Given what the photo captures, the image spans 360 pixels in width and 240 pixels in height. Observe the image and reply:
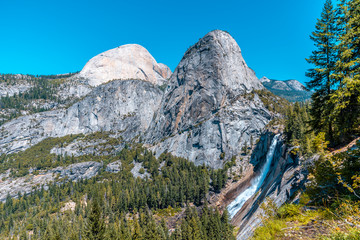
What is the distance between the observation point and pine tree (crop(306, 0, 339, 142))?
21.4m

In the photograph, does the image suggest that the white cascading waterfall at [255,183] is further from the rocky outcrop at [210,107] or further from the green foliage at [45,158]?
the green foliage at [45,158]

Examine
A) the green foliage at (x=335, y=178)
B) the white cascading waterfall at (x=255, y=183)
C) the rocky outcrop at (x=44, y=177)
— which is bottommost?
the white cascading waterfall at (x=255, y=183)

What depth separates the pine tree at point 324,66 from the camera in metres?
21.4

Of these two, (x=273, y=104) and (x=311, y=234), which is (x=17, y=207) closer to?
(x=311, y=234)

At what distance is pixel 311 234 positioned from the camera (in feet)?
20.9

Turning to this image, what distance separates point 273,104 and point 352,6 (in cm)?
12971

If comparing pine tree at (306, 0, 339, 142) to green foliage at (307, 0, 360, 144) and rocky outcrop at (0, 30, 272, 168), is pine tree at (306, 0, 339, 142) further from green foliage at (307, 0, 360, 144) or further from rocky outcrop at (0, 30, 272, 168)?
rocky outcrop at (0, 30, 272, 168)

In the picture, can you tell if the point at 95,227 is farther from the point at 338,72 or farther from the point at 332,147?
the point at 338,72

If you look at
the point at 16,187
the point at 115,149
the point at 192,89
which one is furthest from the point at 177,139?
the point at 16,187

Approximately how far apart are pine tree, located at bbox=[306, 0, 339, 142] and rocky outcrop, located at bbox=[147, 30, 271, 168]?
10008 centimetres

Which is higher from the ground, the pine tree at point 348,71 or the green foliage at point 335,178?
the pine tree at point 348,71

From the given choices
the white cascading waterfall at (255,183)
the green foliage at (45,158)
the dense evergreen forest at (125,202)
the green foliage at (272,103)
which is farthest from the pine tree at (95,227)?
the green foliage at (45,158)

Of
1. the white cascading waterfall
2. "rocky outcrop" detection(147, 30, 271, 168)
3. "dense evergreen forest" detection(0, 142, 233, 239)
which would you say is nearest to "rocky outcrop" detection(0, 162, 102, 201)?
"dense evergreen forest" detection(0, 142, 233, 239)

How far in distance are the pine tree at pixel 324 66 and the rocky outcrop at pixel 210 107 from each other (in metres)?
100
